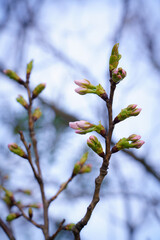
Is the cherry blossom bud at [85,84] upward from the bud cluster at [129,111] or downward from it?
upward

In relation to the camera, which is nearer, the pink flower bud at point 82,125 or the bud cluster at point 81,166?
the pink flower bud at point 82,125

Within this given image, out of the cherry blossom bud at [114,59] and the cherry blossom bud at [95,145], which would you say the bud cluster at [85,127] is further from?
the cherry blossom bud at [114,59]

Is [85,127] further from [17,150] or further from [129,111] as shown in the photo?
[17,150]

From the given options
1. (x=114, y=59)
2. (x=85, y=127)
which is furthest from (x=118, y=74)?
(x=85, y=127)

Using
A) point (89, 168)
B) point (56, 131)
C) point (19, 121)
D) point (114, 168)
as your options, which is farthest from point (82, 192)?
point (89, 168)

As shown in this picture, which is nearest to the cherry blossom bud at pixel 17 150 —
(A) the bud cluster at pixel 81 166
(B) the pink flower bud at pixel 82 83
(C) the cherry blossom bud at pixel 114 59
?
(A) the bud cluster at pixel 81 166

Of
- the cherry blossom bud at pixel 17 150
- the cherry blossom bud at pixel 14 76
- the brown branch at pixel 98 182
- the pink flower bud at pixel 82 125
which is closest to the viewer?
the brown branch at pixel 98 182

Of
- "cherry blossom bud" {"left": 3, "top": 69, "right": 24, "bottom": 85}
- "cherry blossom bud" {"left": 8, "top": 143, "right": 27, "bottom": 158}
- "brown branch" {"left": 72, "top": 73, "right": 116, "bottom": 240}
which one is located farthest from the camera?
"cherry blossom bud" {"left": 3, "top": 69, "right": 24, "bottom": 85}

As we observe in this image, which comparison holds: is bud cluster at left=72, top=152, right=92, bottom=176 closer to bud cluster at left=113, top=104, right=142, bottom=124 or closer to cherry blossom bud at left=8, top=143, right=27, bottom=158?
cherry blossom bud at left=8, top=143, right=27, bottom=158

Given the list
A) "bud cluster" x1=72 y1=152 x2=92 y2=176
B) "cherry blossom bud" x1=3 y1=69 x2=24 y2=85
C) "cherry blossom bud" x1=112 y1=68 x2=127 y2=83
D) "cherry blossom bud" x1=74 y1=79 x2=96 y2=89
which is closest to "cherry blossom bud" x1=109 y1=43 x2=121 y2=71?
"cherry blossom bud" x1=112 y1=68 x2=127 y2=83

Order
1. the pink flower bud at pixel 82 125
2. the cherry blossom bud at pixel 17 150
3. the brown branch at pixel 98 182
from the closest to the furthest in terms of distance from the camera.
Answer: the brown branch at pixel 98 182 → the pink flower bud at pixel 82 125 → the cherry blossom bud at pixel 17 150

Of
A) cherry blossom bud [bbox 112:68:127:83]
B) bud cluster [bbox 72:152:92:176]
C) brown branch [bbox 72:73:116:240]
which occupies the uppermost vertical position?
cherry blossom bud [bbox 112:68:127:83]

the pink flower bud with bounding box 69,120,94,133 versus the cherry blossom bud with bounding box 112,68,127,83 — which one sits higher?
the cherry blossom bud with bounding box 112,68,127,83
